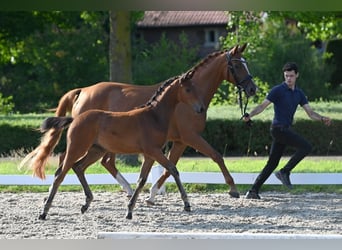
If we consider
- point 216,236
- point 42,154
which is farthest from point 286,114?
point 216,236

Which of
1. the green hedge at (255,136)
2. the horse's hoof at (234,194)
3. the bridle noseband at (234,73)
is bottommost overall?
the green hedge at (255,136)

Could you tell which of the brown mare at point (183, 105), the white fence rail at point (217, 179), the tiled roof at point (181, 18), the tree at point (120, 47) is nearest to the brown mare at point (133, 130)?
the brown mare at point (183, 105)

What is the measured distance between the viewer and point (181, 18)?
145 feet

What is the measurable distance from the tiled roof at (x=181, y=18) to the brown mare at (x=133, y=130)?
109 feet

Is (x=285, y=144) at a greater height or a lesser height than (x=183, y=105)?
lesser

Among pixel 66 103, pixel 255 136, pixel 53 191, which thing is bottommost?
pixel 255 136

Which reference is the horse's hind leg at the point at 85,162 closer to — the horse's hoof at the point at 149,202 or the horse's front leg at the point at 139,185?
the horse's front leg at the point at 139,185

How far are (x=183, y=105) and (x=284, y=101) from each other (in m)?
1.25

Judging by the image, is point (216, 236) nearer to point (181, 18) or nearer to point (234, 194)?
point (234, 194)

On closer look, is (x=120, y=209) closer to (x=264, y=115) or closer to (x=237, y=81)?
(x=237, y=81)

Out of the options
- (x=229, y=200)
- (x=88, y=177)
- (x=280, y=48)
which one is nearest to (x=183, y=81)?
(x=229, y=200)

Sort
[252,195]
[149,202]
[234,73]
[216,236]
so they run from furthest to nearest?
[252,195]
[234,73]
[149,202]
[216,236]

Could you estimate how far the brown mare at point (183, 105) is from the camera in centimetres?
1040

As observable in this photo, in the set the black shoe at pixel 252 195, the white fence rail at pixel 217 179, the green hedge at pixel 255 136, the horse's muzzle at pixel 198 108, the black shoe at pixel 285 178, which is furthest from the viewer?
the green hedge at pixel 255 136
